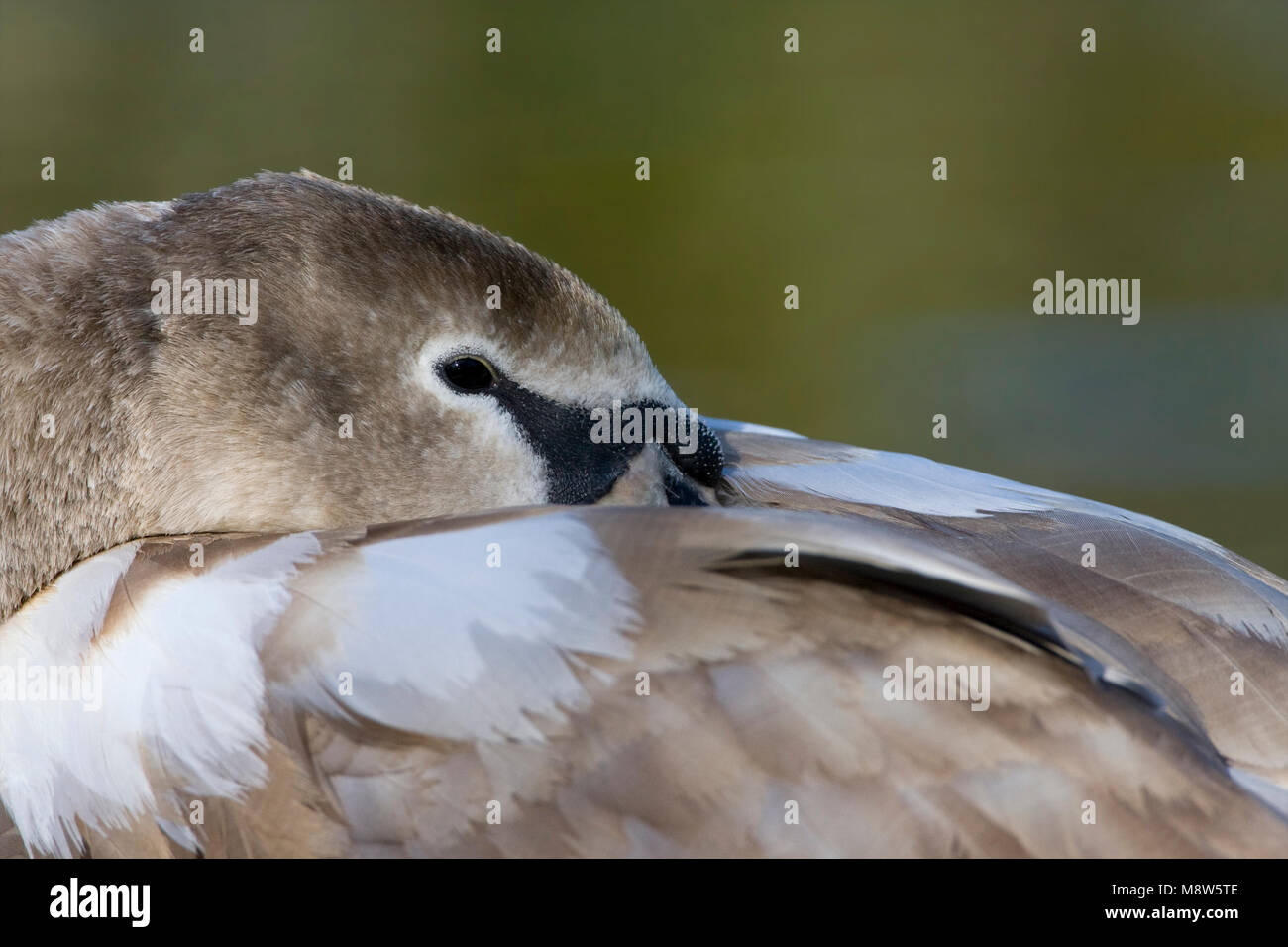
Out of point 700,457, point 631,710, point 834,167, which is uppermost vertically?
point 834,167

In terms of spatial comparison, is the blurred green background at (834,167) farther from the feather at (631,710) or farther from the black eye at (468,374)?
the feather at (631,710)

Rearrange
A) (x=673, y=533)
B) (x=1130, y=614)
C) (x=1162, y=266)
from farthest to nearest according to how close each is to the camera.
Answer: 1. (x=1162, y=266)
2. (x=1130, y=614)
3. (x=673, y=533)

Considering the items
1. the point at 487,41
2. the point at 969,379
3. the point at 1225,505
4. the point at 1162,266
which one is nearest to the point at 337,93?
the point at 487,41

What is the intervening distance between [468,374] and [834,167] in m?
4.10

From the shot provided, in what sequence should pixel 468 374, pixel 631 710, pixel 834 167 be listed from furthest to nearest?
pixel 834 167, pixel 468 374, pixel 631 710

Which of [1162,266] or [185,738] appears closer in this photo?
[185,738]

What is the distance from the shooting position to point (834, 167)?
18.2 feet

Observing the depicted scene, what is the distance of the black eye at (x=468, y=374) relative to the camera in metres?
1.74

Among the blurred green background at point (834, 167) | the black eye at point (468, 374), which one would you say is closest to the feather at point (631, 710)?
the black eye at point (468, 374)

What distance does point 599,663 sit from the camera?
130cm

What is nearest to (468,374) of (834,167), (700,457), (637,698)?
(700,457)

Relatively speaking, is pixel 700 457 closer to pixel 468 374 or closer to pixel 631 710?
pixel 468 374
